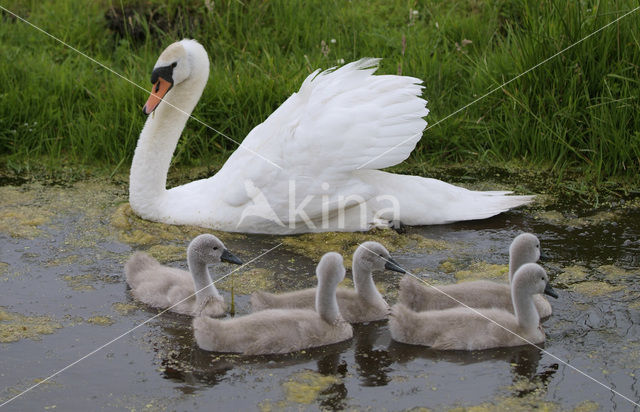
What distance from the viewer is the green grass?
24.5 feet

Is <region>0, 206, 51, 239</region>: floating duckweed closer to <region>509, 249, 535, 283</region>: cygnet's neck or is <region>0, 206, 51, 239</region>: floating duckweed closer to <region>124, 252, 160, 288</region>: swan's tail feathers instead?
<region>124, 252, 160, 288</region>: swan's tail feathers

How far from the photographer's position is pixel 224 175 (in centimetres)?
658

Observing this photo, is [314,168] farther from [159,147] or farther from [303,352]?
[303,352]

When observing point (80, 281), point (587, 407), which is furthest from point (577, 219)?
point (80, 281)

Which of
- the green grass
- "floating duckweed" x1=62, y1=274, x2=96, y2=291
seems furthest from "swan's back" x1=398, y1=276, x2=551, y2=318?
the green grass

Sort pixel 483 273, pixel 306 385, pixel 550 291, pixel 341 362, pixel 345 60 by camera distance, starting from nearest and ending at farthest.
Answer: pixel 306 385 < pixel 341 362 < pixel 550 291 < pixel 483 273 < pixel 345 60

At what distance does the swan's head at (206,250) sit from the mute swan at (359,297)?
0.27 m

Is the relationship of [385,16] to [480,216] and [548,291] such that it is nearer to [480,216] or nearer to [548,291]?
[480,216]

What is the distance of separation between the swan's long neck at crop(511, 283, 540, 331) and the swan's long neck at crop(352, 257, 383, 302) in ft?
2.34

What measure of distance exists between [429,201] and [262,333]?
210 cm

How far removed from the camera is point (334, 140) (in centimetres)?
630

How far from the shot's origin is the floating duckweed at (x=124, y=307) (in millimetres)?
5363

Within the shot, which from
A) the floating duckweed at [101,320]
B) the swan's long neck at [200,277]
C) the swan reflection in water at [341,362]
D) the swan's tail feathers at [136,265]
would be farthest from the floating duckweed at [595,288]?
the floating duckweed at [101,320]

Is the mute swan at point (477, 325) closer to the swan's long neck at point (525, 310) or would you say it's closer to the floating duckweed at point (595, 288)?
the swan's long neck at point (525, 310)
